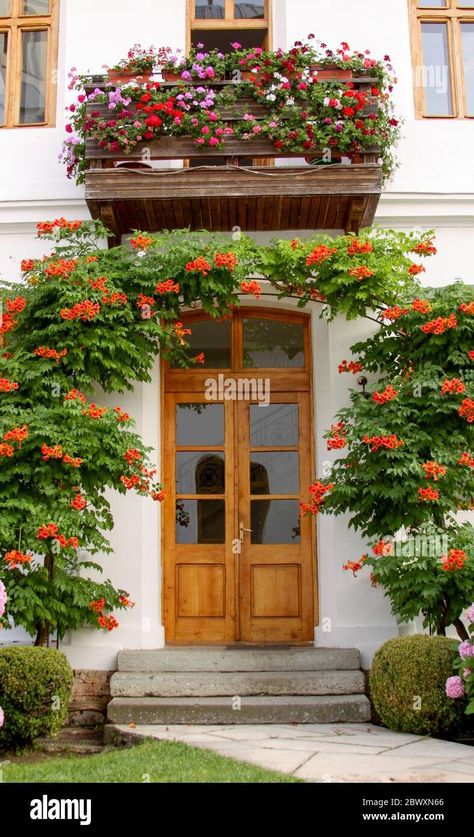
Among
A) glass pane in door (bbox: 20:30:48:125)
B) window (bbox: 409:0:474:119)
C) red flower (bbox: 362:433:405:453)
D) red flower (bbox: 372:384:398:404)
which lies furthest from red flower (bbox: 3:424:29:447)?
window (bbox: 409:0:474:119)

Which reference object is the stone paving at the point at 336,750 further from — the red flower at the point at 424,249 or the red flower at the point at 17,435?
the red flower at the point at 424,249

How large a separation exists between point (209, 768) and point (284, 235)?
4.90 meters

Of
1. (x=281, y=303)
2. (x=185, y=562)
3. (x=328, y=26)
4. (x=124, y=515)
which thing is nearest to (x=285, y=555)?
(x=185, y=562)

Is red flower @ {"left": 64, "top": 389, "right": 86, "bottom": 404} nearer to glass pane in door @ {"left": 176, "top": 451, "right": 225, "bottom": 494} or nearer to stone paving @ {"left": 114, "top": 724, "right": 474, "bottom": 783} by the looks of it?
glass pane in door @ {"left": 176, "top": 451, "right": 225, "bottom": 494}

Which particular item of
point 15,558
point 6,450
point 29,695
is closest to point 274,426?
point 6,450

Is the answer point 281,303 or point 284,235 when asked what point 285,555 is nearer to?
point 281,303

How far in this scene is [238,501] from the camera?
8.27 meters

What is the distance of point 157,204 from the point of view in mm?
7828

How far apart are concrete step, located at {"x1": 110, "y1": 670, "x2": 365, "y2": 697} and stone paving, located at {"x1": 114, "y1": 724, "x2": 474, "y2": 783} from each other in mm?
375

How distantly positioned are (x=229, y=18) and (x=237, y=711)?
6.64 m

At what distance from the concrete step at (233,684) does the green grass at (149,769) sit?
122 cm

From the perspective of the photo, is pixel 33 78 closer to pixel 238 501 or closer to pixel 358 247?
pixel 358 247

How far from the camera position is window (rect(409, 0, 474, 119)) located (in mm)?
8875

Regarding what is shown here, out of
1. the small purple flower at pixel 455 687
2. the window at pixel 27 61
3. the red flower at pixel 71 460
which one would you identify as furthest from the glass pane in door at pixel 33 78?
the small purple flower at pixel 455 687
